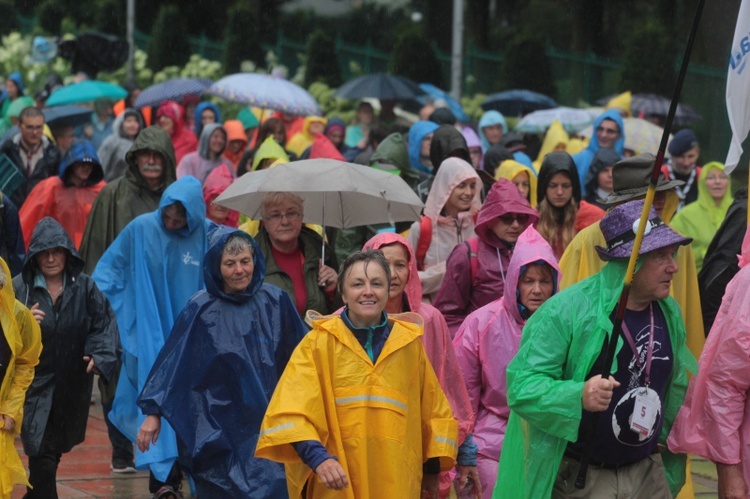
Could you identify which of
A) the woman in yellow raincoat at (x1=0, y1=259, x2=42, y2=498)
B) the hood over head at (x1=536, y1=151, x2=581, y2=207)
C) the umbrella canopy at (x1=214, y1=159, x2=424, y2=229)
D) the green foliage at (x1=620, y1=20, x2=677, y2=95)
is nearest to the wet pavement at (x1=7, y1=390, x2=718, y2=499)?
the woman in yellow raincoat at (x1=0, y1=259, x2=42, y2=498)

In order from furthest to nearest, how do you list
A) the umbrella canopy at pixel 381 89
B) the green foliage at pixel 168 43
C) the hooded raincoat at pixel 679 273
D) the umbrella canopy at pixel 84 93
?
the green foliage at pixel 168 43, the umbrella canopy at pixel 84 93, the umbrella canopy at pixel 381 89, the hooded raincoat at pixel 679 273

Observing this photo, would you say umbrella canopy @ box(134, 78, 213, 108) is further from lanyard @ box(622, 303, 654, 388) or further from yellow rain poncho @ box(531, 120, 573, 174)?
lanyard @ box(622, 303, 654, 388)

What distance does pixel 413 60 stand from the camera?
2894 centimetres

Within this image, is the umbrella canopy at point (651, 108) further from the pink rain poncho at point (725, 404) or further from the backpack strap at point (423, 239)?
the pink rain poncho at point (725, 404)

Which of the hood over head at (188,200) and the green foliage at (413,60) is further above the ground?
the green foliage at (413,60)

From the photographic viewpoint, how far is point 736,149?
7.16m

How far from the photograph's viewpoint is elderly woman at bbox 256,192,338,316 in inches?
345

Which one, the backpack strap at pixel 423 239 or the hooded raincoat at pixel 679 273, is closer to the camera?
the hooded raincoat at pixel 679 273

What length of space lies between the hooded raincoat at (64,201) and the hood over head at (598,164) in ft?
12.8

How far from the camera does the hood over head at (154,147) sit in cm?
1073

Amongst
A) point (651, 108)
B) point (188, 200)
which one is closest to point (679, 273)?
point (188, 200)

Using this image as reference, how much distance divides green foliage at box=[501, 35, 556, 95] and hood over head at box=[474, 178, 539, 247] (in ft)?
61.9

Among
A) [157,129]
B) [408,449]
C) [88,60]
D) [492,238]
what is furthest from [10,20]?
[408,449]

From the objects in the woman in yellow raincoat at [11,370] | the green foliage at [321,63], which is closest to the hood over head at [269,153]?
the woman in yellow raincoat at [11,370]
